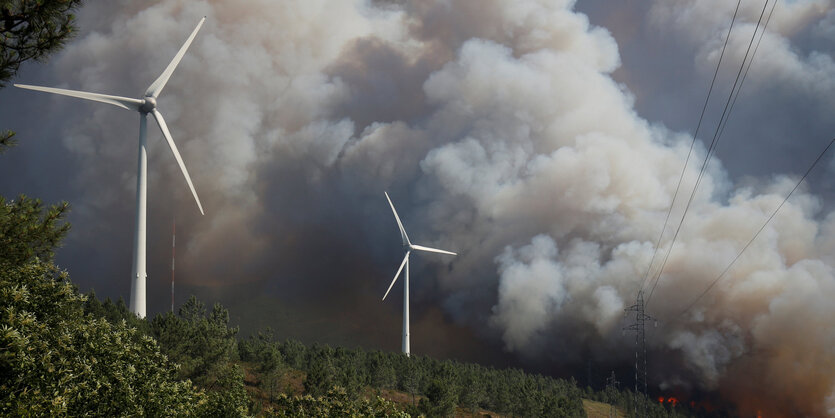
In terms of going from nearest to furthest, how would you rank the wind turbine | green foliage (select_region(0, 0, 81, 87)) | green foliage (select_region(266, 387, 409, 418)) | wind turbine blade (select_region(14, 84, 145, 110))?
green foliage (select_region(0, 0, 81, 87)) → green foliage (select_region(266, 387, 409, 418)) → wind turbine blade (select_region(14, 84, 145, 110)) → the wind turbine

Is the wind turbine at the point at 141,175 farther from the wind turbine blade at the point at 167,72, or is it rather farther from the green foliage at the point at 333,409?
the green foliage at the point at 333,409

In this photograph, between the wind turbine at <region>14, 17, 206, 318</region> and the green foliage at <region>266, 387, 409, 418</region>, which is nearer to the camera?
the green foliage at <region>266, 387, 409, 418</region>

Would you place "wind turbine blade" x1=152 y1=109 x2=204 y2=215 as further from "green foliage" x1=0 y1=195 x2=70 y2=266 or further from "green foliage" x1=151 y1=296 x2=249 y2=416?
"green foliage" x1=0 y1=195 x2=70 y2=266

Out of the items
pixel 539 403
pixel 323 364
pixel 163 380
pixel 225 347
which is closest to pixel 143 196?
pixel 225 347

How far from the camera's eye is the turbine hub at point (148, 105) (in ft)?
417

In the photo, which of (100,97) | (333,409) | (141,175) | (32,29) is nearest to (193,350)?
(141,175)

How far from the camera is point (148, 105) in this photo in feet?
418

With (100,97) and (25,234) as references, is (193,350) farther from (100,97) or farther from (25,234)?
(25,234)

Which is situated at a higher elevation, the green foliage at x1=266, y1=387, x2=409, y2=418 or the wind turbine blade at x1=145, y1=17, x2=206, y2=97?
the wind turbine blade at x1=145, y1=17, x2=206, y2=97

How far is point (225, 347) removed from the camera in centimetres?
14512

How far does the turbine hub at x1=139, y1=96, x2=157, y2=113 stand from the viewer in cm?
12712

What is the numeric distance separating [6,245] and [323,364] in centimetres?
12623

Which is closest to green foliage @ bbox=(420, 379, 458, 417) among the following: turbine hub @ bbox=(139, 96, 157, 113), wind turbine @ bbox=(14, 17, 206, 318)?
wind turbine @ bbox=(14, 17, 206, 318)

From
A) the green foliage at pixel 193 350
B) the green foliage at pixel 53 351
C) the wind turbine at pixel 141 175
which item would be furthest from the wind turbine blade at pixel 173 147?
the green foliage at pixel 53 351
